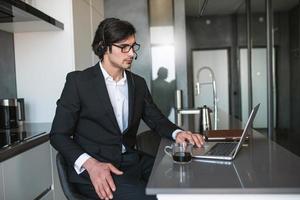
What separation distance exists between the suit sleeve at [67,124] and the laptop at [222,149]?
1.68 feet

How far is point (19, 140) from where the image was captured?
200 centimetres

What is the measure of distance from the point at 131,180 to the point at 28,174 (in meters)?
0.79

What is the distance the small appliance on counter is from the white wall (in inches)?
14.0

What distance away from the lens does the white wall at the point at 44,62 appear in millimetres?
2967

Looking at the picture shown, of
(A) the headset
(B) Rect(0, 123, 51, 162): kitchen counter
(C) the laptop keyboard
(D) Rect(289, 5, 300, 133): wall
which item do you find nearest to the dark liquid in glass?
(C) the laptop keyboard

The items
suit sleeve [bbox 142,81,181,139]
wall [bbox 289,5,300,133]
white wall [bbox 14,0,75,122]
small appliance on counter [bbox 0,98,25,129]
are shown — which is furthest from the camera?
wall [bbox 289,5,300,133]

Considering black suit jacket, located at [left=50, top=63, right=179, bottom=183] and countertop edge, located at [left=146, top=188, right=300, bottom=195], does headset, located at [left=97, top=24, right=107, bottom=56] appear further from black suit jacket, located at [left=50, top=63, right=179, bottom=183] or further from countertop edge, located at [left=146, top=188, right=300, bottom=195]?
countertop edge, located at [left=146, top=188, right=300, bottom=195]

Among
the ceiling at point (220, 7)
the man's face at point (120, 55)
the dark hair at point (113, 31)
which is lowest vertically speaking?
the man's face at point (120, 55)

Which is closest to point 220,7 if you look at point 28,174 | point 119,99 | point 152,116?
point 152,116

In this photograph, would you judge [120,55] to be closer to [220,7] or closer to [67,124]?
[67,124]

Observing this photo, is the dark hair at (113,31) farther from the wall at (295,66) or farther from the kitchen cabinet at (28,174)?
the wall at (295,66)

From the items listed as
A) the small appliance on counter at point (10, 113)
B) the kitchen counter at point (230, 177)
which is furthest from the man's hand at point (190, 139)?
the small appliance on counter at point (10, 113)

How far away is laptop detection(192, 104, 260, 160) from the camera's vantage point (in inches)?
55.2

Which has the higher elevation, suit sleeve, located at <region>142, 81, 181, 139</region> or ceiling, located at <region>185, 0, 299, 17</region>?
ceiling, located at <region>185, 0, 299, 17</region>
